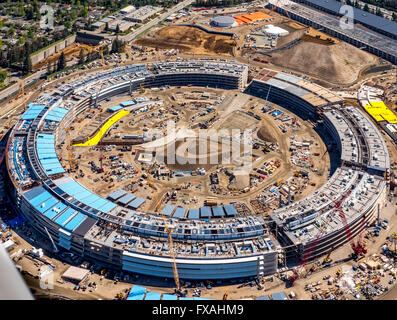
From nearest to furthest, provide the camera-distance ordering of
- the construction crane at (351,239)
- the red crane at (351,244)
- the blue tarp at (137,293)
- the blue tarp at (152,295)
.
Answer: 1. the blue tarp at (152,295)
2. the blue tarp at (137,293)
3. the red crane at (351,244)
4. the construction crane at (351,239)

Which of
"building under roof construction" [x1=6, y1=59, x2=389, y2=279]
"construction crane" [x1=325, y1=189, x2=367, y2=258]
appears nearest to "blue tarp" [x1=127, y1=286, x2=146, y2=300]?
"building under roof construction" [x1=6, y1=59, x2=389, y2=279]

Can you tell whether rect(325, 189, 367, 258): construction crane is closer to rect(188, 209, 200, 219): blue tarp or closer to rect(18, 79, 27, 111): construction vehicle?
rect(188, 209, 200, 219): blue tarp

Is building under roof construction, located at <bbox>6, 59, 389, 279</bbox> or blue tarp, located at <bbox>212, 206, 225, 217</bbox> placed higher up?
building under roof construction, located at <bbox>6, 59, 389, 279</bbox>

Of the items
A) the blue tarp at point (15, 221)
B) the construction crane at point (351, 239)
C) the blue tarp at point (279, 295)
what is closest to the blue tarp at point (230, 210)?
the construction crane at point (351, 239)

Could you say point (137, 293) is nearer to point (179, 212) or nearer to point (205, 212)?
point (179, 212)

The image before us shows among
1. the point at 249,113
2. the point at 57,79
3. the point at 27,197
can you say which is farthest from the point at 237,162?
the point at 57,79

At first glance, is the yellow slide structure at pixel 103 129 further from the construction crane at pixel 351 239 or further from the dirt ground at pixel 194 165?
the construction crane at pixel 351 239

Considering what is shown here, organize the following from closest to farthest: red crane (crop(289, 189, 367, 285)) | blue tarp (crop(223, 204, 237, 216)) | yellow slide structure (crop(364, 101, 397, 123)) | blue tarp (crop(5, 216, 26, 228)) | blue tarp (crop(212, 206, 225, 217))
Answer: red crane (crop(289, 189, 367, 285))
blue tarp (crop(5, 216, 26, 228))
blue tarp (crop(212, 206, 225, 217))
blue tarp (crop(223, 204, 237, 216))
yellow slide structure (crop(364, 101, 397, 123))

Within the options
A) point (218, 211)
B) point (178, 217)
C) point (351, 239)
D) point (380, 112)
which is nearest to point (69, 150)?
point (178, 217)
